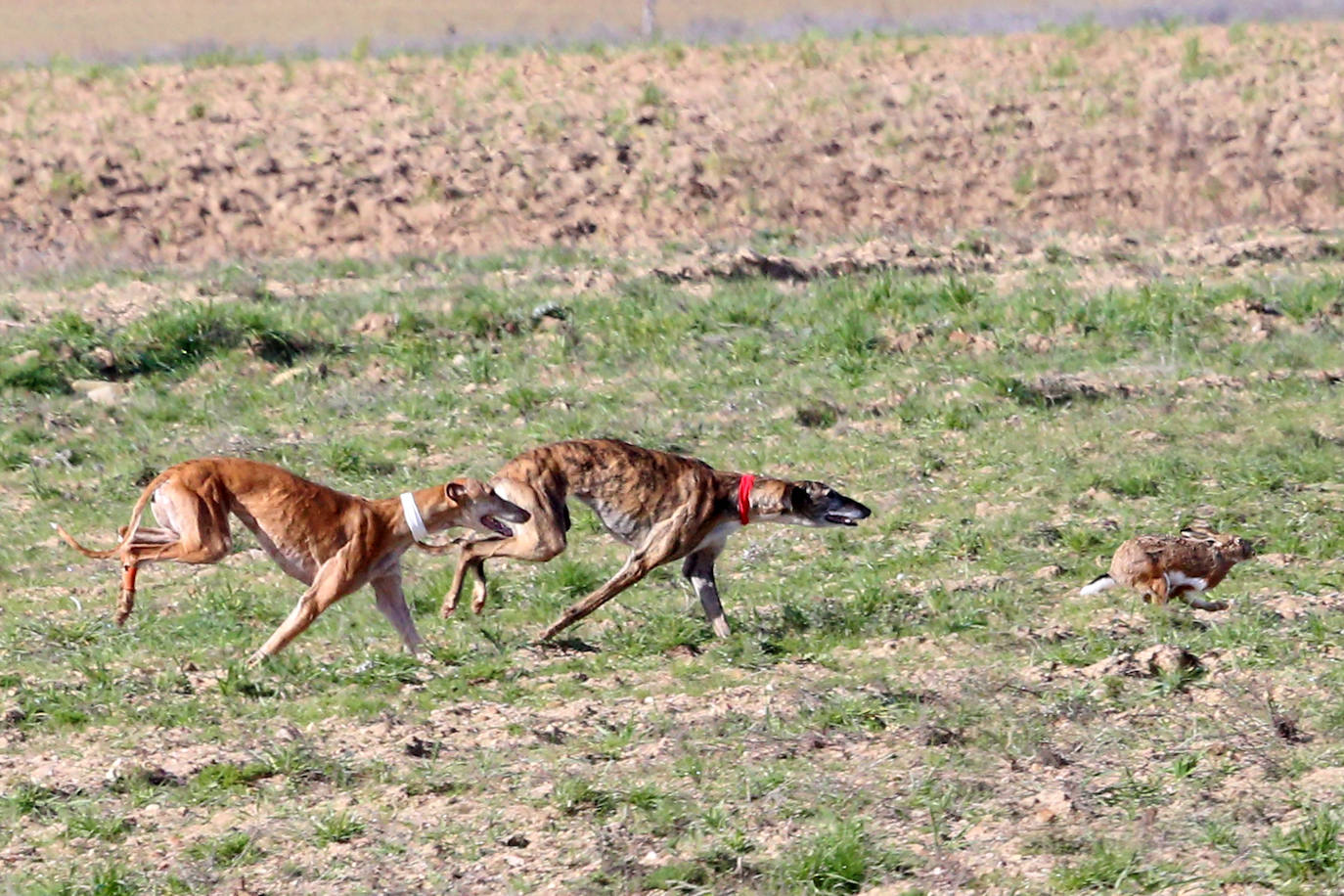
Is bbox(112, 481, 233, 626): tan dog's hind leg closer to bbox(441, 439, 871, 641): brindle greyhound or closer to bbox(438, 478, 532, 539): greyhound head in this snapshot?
bbox(438, 478, 532, 539): greyhound head

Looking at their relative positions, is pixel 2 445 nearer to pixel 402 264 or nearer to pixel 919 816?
pixel 402 264

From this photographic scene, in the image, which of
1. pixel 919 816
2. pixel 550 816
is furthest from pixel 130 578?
pixel 919 816

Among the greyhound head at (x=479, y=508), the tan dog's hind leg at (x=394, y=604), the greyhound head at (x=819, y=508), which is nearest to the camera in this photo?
the tan dog's hind leg at (x=394, y=604)

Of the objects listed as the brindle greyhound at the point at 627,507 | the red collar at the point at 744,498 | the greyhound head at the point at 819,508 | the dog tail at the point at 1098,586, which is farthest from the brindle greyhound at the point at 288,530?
the dog tail at the point at 1098,586

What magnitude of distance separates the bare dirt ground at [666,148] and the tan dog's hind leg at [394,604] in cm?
1172

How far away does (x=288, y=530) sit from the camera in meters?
9.13

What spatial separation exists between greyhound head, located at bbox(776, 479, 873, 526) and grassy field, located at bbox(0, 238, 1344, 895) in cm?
30

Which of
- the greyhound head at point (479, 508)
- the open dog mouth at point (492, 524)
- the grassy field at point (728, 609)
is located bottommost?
the grassy field at point (728, 609)

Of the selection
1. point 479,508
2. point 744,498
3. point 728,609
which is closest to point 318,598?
point 479,508

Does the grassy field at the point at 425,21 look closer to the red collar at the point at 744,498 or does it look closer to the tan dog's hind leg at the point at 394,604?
the red collar at the point at 744,498

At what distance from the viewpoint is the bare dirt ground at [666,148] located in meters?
22.6

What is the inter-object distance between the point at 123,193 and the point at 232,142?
1.56 m

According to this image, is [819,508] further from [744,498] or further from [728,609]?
[728,609]

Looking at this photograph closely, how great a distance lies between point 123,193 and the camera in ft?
76.4
